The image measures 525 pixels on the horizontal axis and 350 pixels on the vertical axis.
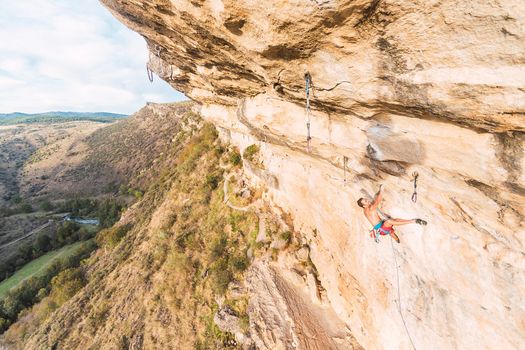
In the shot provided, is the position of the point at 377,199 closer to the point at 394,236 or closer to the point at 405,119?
the point at 394,236

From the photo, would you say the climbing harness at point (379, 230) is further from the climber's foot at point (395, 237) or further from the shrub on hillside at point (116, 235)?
the shrub on hillside at point (116, 235)

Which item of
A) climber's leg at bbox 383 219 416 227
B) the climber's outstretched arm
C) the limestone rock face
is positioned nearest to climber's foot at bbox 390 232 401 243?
the limestone rock face

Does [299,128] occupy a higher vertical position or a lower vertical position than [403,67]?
lower

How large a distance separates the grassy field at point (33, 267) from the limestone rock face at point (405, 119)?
153 ft

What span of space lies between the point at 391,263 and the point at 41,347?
2486cm

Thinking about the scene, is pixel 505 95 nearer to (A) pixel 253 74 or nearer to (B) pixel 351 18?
(B) pixel 351 18

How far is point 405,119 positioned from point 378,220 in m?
3.00

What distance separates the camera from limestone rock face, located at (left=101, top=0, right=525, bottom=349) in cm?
317

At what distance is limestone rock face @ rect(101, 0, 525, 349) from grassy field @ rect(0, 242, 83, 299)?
46515mm

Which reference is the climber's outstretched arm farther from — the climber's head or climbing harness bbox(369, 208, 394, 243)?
the climber's head

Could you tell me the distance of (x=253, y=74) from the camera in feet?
20.4

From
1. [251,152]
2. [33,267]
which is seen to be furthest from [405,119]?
[33,267]

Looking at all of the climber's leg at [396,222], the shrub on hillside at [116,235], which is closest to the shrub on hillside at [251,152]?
the climber's leg at [396,222]

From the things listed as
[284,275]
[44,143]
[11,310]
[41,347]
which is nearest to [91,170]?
[11,310]
